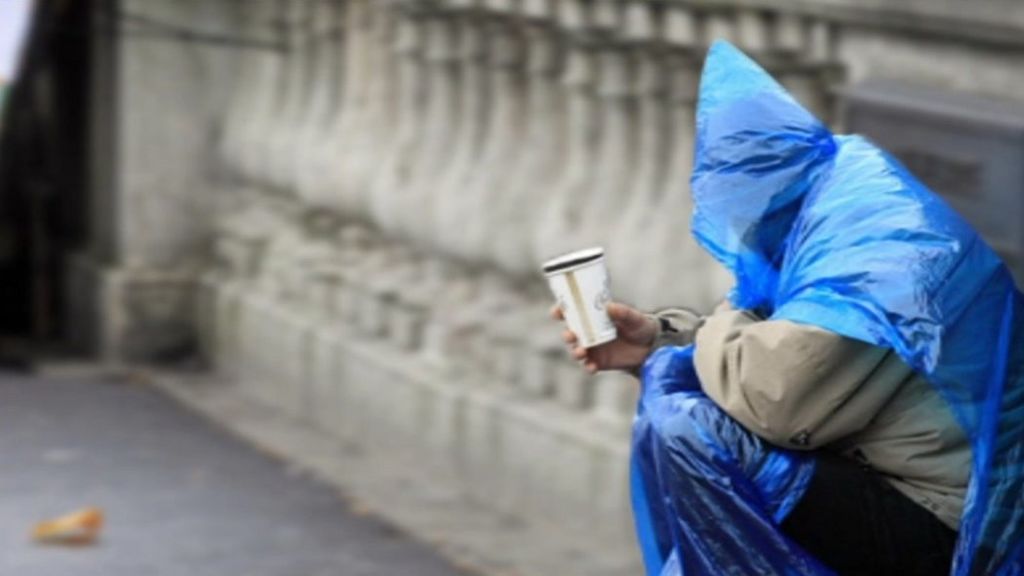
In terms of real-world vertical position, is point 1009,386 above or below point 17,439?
above

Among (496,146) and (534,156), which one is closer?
(534,156)

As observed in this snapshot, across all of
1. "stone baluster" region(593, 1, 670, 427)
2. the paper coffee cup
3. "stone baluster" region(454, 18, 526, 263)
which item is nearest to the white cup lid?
the paper coffee cup

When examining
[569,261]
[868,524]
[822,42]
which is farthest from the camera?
[822,42]

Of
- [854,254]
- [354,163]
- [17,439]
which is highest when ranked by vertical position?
[854,254]

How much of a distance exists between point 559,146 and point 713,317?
3.25 metres

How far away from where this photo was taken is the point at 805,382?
4.28 metres

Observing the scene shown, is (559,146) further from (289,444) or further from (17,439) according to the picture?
(17,439)

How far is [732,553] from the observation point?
455cm

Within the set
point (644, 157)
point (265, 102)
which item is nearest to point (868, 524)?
point (644, 157)

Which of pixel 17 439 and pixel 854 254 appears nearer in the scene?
pixel 854 254

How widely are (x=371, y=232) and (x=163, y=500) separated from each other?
1.45 metres

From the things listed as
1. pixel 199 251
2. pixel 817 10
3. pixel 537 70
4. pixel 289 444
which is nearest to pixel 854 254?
pixel 817 10

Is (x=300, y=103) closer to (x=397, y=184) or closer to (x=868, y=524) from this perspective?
(x=397, y=184)

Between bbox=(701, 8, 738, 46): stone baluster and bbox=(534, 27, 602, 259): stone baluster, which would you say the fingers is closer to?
bbox=(701, 8, 738, 46): stone baluster
